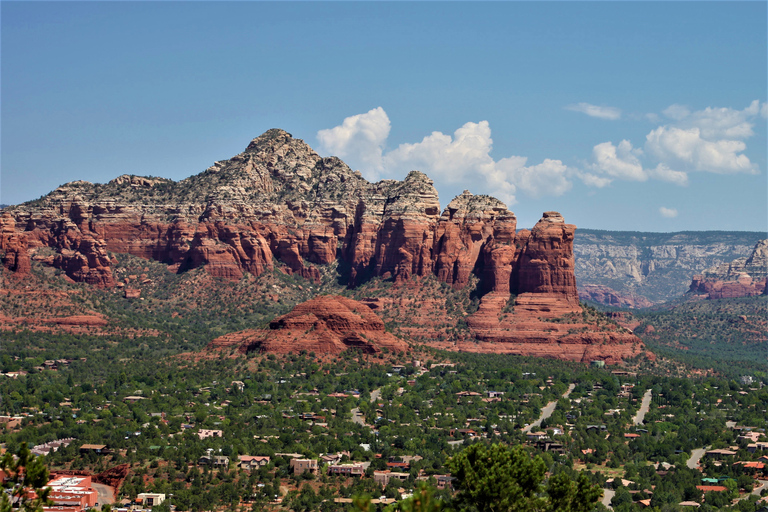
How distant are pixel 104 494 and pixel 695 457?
60706 millimetres

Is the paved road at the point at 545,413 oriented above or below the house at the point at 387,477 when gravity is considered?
above

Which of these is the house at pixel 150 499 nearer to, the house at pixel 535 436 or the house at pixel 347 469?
the house at pixel 347 469

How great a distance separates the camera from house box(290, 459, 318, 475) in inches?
4063

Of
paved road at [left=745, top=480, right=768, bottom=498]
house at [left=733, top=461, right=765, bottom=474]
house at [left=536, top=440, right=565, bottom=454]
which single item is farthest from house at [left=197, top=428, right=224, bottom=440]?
paved road at [left=745, top=480, right=768, bottom=498]

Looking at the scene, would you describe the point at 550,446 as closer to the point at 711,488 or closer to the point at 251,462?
the point at 711,488

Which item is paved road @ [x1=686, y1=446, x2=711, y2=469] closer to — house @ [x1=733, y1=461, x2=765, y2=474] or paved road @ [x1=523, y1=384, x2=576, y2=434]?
house @ [x1=733, y1=461, x2=765, y2=474]

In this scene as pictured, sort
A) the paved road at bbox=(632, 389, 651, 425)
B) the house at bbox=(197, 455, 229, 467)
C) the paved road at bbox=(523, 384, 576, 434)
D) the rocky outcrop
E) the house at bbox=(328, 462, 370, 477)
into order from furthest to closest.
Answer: the rocky outcrop < the paved road at bbox=(632, 389, 651, 425) < the paved road at bbox=(523, 384, 576, 434) < the house at bbox=(197, 455, 229, 467) < the house at bbox=(328, 462, 370, 477)

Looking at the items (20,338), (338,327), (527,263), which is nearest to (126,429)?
(338,327)

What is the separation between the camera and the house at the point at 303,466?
103 meters

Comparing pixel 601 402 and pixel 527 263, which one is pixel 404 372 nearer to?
pixel 601 402

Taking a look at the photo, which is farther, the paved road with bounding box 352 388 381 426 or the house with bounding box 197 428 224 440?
the paved road with bounding box 352 388 381 426

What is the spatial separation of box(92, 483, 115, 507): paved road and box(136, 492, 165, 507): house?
222 cm

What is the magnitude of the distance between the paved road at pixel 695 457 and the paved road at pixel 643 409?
16.5 m

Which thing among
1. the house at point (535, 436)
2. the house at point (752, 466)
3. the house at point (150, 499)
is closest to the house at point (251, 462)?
the house at point (150, 499)
